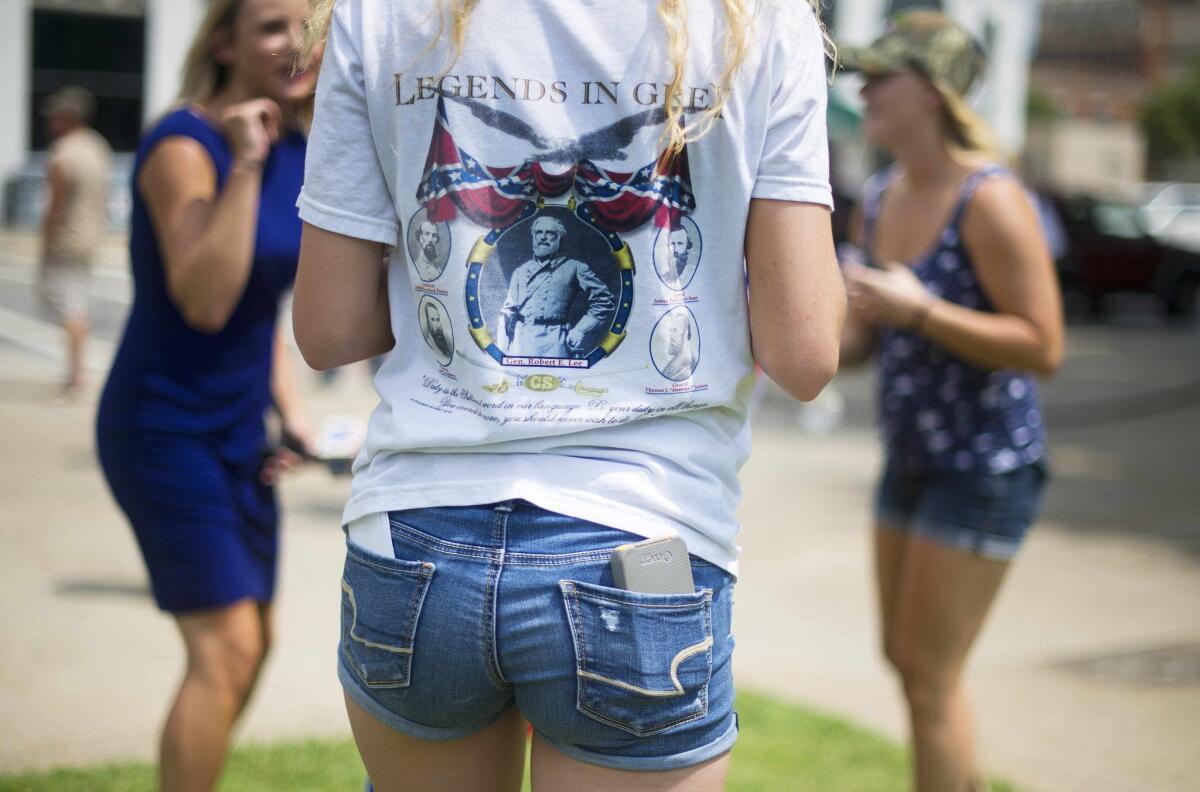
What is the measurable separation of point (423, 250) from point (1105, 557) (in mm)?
5493

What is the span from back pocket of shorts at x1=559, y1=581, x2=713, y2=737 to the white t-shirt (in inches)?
3.4

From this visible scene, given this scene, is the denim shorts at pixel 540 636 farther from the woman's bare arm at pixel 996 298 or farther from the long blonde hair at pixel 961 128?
the long blonde hair at pixel 961 128

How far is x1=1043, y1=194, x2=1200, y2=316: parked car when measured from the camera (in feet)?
64.5

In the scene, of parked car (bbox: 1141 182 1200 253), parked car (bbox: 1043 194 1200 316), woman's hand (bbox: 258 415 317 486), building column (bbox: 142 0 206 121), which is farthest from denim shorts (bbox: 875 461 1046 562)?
parked car (bbox: 1141 182 1200 253)

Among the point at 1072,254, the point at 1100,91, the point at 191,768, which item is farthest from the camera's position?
the point at 1100,91

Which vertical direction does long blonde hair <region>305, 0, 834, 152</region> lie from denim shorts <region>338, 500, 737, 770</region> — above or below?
above

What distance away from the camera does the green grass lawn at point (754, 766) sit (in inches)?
132

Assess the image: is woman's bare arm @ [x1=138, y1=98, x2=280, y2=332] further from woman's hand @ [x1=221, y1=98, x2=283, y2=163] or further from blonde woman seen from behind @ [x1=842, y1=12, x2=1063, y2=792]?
blonde woman seen from behind @ [x1=842, y1=12, x2=1063, y2=792]

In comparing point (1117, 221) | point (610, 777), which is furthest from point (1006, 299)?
point (1117, 221)

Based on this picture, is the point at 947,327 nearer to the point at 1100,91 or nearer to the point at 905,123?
the point at 905,123

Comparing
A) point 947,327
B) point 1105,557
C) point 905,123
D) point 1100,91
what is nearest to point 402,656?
point 947,327

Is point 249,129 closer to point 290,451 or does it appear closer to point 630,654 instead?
point 290,451

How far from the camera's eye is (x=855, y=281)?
292cm

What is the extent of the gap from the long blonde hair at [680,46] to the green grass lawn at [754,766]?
243 cm
